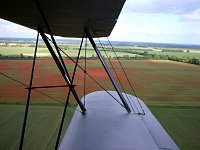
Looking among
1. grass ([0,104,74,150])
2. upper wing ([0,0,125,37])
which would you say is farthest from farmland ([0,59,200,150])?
upper wing ([0,0,125,37])

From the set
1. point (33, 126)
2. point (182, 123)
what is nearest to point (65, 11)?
point (33, 126)

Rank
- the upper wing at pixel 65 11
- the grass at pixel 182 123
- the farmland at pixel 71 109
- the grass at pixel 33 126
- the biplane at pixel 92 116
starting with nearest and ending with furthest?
the upper wing at pixel 65 11
the biplane at pixel 92 116
the grass at pixel 33 126
the grass at pixel 182 123
the farmland at pixel 71 109

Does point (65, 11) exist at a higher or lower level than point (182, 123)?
higher

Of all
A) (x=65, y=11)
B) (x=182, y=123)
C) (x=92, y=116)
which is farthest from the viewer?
(x=182, y=123)

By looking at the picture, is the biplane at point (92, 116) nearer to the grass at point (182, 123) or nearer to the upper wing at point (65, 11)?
the upper wing at point (65, 11)

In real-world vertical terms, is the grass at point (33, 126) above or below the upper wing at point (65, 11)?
below

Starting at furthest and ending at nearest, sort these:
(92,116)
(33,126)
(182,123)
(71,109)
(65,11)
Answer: (71,109) < (182,123) < (33,126) < (92,116) < (65,11)

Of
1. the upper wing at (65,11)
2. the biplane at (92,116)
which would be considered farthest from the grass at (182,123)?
the upper wing at (65,11)

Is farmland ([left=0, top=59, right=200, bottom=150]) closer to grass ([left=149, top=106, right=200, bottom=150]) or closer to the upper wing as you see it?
grass ([left=149, top=106, right=200, bottom=150])

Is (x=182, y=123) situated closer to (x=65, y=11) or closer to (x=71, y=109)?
(x=71, y=109)

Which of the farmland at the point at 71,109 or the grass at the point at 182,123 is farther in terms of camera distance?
the farmland at the point at 71,109

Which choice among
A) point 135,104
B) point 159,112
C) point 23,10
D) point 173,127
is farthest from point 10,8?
point 159,112

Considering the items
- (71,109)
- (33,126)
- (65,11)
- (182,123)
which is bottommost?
(182,123)
